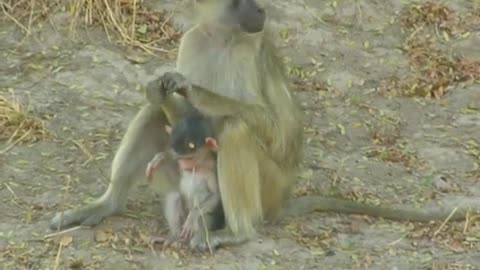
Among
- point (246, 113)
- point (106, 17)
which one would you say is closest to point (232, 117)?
point (246, 113)

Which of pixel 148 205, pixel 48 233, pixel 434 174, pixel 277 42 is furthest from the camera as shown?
pixel 277 42

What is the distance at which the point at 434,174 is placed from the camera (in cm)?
643

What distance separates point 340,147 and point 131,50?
1.35 metres

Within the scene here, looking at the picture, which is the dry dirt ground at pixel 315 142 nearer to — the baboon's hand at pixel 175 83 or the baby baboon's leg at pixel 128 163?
the baby baboon's leg at pixel 128 163

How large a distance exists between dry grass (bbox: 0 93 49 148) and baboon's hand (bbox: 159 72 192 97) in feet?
4.09

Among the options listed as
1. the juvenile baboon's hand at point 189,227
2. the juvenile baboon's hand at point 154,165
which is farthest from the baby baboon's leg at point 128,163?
the juvenile baboon's hand at point 189,227

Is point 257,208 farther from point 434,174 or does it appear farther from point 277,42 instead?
point 277,42

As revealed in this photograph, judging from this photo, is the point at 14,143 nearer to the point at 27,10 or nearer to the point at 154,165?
the point at 154,165

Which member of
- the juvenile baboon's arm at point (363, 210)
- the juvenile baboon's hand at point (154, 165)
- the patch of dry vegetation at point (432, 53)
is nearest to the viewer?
the juvenile baboon's hand at point (154, 165)

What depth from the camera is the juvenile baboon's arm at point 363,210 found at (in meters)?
5.91

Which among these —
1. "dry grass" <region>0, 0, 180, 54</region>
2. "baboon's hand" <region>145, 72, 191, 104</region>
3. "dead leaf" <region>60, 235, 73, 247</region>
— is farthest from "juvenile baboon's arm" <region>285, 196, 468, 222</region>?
"dry grass" <region>0, 0, 180, 54</region>

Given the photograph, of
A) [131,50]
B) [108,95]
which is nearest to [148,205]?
[108,95]

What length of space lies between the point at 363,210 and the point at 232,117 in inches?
33.4

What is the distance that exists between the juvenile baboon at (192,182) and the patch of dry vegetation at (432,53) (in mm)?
2070
